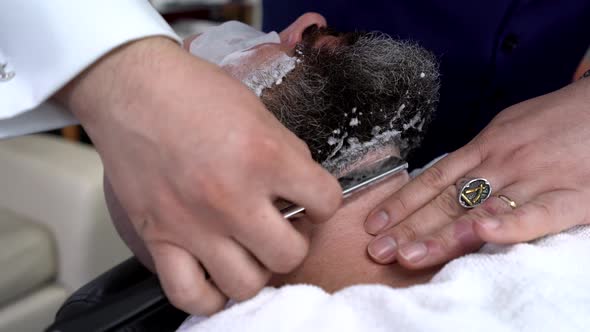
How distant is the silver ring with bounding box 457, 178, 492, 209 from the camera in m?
0.82

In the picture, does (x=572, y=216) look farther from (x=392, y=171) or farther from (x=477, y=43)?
(x=477, y=43)

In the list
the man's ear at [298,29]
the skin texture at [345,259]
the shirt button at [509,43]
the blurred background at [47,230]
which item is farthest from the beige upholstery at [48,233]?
the shirt button at [509,43]

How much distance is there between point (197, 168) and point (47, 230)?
165cm

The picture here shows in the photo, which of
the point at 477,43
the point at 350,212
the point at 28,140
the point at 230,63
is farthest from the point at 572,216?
the point at 28,140

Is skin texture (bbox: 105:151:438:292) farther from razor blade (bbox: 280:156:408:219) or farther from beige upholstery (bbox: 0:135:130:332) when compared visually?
beige upholstery (bbox: 0:135:130:332)

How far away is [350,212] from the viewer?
33.5 inches

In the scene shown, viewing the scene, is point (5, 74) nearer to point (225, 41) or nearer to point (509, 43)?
point (225, 41)

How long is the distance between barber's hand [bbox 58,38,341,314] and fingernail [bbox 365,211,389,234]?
154 millimetres

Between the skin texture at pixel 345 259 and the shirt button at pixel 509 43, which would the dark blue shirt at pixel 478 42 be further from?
the skin texture at pixel 345 259

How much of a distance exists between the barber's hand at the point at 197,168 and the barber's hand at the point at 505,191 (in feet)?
0.56

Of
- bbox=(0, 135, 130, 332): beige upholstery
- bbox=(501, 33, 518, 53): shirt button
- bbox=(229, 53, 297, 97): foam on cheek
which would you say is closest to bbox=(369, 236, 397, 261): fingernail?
bbox=(229, 53, 297, 97): foam on cheek

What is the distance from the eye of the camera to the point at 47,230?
204 centimetres

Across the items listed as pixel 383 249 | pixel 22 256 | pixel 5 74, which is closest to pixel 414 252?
pixel 383 249

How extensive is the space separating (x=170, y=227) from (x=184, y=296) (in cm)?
9
